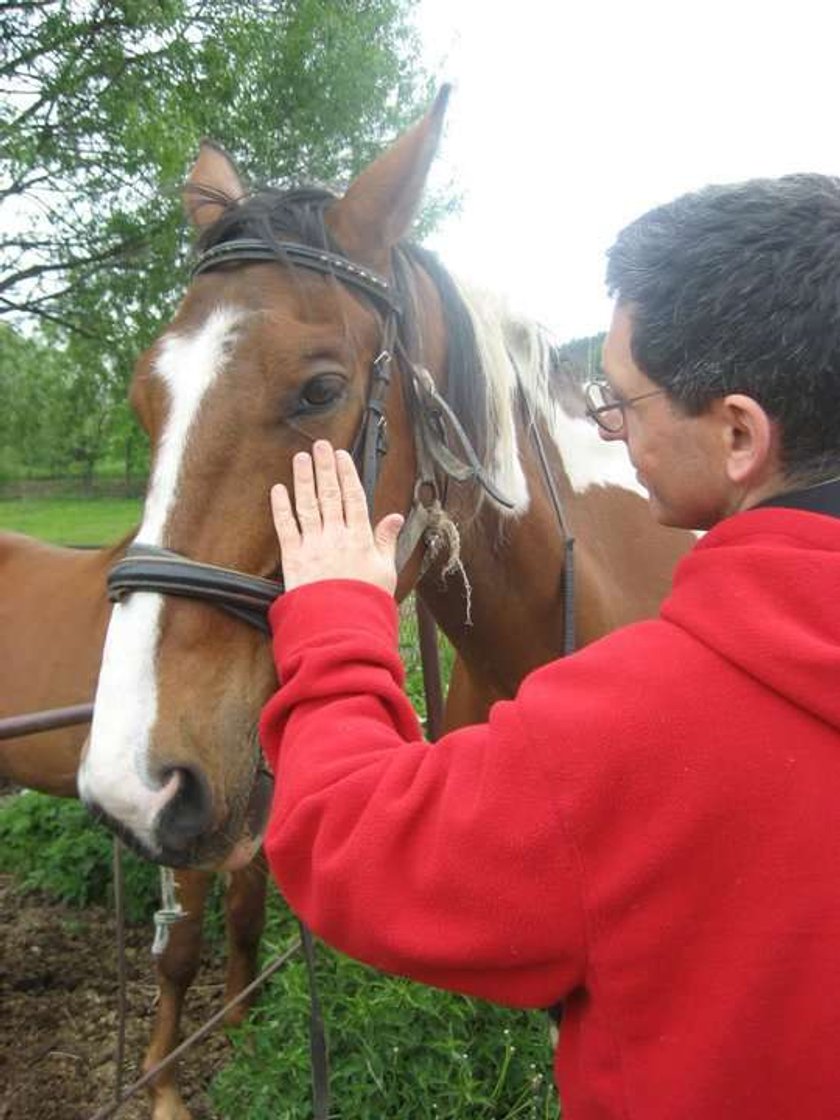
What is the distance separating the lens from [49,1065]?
343 centimetres

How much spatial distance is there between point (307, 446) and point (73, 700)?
8.91 feet

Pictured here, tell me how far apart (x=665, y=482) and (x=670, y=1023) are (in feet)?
1.96

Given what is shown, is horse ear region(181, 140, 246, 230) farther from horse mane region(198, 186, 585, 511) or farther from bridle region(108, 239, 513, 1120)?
bridle region(108, 239, 513, 1120)

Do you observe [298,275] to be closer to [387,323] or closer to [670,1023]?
[387,323]

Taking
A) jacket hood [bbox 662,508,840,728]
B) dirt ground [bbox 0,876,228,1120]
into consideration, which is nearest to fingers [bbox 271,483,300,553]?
jacket hood [bbox 662,508,840,728]

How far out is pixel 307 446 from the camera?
5.06ft

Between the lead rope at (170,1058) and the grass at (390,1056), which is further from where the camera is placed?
the grass at (390,1056)

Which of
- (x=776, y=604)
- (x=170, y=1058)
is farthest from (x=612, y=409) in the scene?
(x=170, y=1058)

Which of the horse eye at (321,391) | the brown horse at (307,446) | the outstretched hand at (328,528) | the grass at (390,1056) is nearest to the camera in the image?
the outstretched hand at (328,528)

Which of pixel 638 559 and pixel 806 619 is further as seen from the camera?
pixel 638 559

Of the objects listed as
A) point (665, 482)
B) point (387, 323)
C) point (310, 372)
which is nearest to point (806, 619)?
point (665, 482)

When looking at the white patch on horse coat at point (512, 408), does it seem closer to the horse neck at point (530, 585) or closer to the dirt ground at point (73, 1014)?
Result: the horse neck at point (530, 585)

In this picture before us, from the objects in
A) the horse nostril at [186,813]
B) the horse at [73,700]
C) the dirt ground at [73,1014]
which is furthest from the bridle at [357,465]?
the dirt ground at [73,1014]

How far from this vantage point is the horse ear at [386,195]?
1744mm
